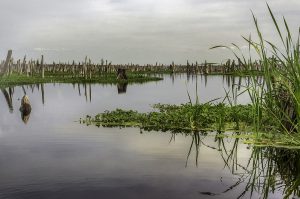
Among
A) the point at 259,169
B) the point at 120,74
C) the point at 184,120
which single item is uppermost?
the point at 120,74

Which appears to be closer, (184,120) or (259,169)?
(259,169)

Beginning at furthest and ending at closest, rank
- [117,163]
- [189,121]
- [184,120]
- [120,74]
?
[120,74], [184,120], [189,121], [117,163]

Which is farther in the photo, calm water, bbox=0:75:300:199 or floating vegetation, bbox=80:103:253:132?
floating vegetation, bbox=80:103:253:132

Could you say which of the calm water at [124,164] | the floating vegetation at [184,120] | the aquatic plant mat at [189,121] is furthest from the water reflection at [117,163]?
the floating vegetation at [184,120]

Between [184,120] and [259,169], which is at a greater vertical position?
[184,120]

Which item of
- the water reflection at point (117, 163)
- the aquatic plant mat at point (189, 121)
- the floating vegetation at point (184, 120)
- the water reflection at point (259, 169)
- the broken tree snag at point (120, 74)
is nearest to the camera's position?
the water reflection at point (259, 169)

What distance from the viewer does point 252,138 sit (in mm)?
15586

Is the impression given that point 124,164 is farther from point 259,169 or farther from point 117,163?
point 259,169

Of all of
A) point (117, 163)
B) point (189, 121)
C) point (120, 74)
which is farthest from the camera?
point (120, 74)

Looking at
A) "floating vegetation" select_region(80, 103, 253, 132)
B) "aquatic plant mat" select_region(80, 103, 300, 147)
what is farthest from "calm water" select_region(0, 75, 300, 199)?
"floating vegetation" select_region(80, 103, 253, 132)

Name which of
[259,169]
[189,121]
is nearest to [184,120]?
[189,121]

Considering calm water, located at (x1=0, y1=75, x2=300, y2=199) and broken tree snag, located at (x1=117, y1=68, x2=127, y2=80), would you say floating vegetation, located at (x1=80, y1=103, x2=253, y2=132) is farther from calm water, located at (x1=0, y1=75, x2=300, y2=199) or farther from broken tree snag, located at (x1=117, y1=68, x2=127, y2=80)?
broken tree snag, located at (x1=117, y1=68, x2=127, y2=80)

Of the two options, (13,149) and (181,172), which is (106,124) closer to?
(13,149)

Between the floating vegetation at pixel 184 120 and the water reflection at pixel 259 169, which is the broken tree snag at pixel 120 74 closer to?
the floating vegetation at pixel 184 120
